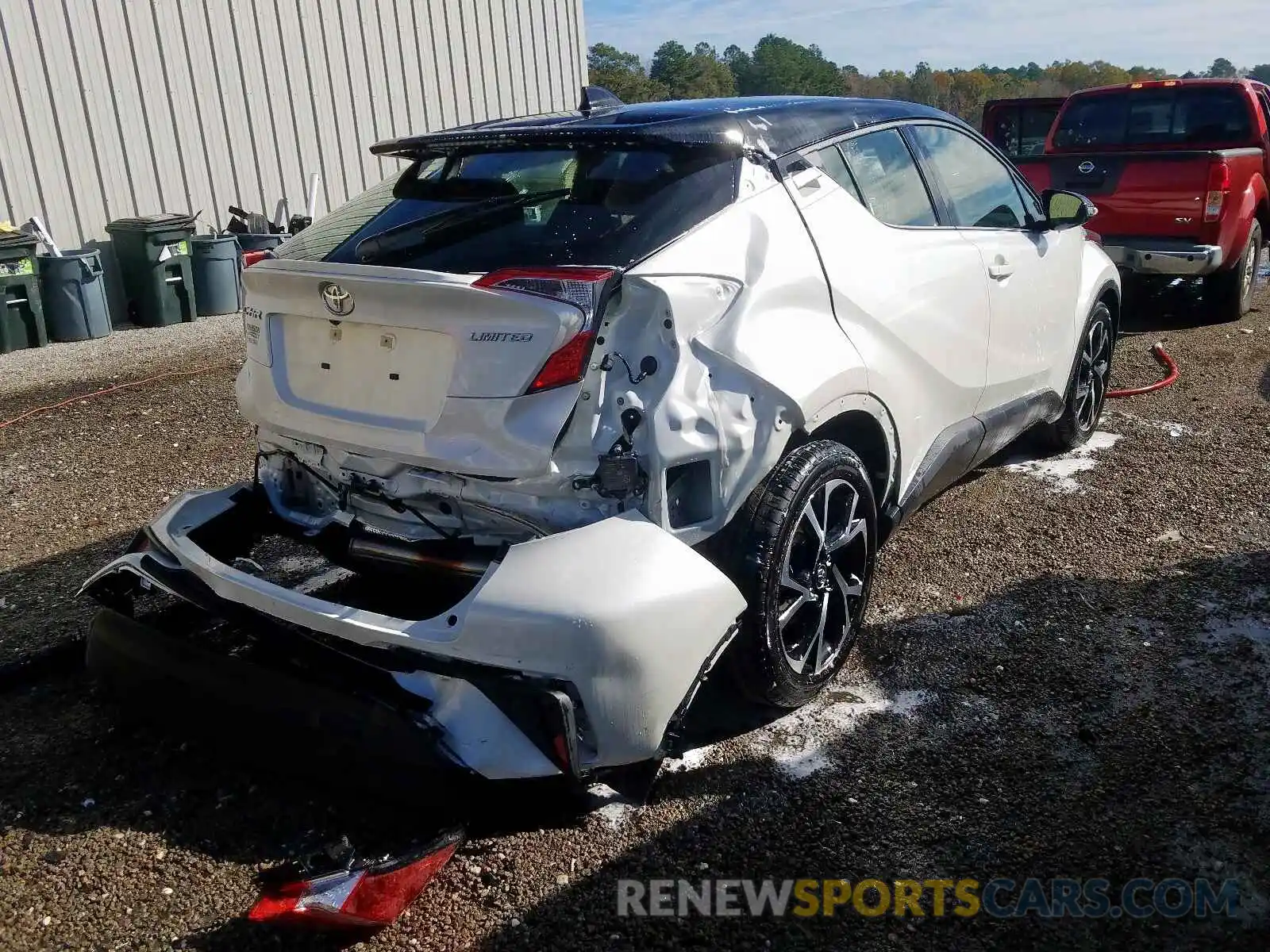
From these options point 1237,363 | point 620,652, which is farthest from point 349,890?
point 1237,363

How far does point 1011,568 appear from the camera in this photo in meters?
4.22

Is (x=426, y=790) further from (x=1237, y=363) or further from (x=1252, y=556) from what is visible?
(x=1237, y=363)

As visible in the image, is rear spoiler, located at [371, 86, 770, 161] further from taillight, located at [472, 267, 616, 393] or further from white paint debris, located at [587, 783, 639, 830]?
white paint debris, located at [587, 783, 639, 830]

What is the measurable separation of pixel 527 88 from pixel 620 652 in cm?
1277

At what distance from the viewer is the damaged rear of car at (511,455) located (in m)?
2.49

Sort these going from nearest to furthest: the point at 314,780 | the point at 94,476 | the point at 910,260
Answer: the point at 314,780, the point at 910,260, the point at 94,476

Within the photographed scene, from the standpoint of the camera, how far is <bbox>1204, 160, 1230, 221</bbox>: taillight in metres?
7.93

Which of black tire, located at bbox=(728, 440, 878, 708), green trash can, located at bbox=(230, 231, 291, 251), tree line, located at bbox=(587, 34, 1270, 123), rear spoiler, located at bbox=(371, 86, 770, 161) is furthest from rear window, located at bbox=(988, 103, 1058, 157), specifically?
tree line, located at bbox=(587, 34, 1270, 123)

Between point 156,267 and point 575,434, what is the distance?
325 inches

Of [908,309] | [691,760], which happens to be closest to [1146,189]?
[908,309]

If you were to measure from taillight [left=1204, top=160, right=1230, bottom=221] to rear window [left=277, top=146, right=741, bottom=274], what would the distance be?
6.50 meters

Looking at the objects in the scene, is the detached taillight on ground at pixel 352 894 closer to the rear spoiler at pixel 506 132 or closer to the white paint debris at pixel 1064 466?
the rear spoiler at pixel 506 132

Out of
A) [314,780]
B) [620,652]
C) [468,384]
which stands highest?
[468,384]

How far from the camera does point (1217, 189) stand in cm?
796
